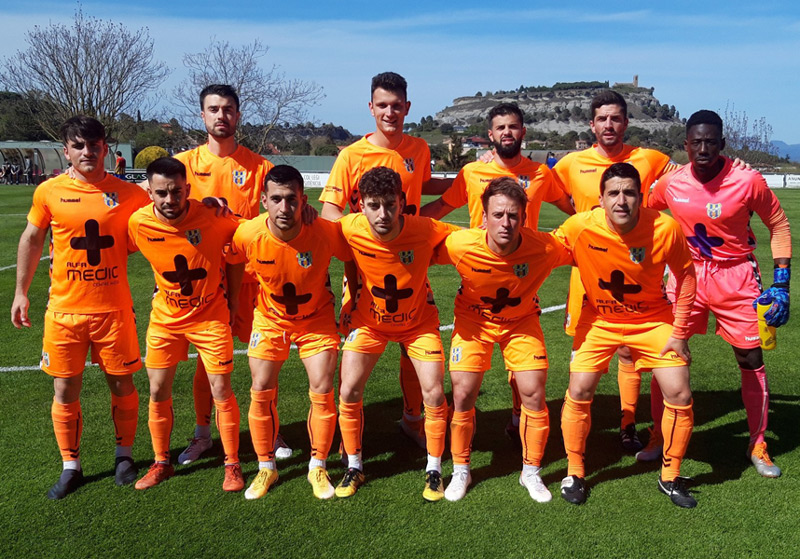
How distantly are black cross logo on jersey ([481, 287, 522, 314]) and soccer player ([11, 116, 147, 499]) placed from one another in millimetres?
2394

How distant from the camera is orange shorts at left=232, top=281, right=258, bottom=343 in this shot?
4.90 m

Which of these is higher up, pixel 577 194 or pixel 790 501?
pixel 577 194

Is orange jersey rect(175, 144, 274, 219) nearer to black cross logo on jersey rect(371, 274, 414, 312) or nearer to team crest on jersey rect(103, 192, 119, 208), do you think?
team crest on jersey rect(103, 192, 119, 208)

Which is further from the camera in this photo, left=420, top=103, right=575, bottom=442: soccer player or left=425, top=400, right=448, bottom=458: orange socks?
left=420, top=103, right=575, bottom=442: soccer player

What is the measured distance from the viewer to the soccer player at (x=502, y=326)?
4.14 m

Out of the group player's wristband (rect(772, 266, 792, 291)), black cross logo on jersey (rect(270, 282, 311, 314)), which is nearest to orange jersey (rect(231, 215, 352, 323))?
black cross logo on jersey (rect(270, 282, 311, 314))

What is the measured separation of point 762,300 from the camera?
14.6ft

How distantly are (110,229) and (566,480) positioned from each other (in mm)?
3383

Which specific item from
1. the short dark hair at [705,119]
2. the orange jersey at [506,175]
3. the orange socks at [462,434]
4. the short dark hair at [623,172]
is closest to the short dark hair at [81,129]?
the orange jersey at [506,175]

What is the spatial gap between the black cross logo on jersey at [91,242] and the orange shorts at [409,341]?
5.60 ft

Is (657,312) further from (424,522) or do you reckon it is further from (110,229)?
(110,229)

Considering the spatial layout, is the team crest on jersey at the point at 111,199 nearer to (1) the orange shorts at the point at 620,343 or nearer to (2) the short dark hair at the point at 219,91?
(2) the short dark hair at the point at 219,91

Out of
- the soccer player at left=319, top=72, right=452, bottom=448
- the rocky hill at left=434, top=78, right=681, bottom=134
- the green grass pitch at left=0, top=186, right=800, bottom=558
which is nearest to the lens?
the green grass pitch at left=0, top=186, right=800, bottom=558

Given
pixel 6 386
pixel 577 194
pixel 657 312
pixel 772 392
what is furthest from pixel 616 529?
pixel 6 386
